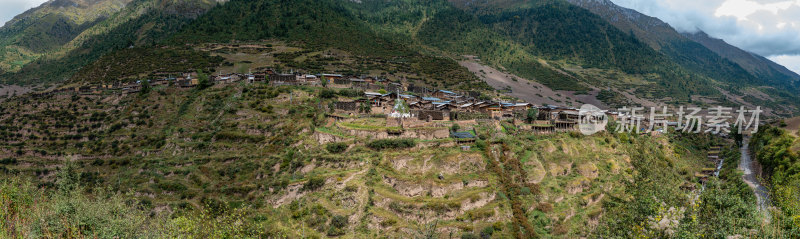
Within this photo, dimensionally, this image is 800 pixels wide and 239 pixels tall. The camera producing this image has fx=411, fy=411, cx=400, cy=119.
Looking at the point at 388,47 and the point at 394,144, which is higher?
the point at 388,47

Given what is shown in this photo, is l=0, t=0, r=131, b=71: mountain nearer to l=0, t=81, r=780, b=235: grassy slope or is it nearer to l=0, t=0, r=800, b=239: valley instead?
l=0, t=0, r=800, b=239: valley

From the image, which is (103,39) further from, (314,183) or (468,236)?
(468,236)

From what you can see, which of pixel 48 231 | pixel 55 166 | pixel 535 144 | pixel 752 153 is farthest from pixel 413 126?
→ pixel 752 153

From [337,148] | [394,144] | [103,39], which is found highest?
[103,39]

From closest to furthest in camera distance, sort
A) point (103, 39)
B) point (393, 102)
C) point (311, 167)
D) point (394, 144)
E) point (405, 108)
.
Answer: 1. point (394, 144)
2. point (311, 167)
3. point (405, 108)
4. point (393, 102)
5. point (103, 39)

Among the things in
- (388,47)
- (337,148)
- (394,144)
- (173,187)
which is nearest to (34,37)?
(388,47)

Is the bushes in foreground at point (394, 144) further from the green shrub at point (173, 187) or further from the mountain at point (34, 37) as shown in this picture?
the mountain at point (34, 37)

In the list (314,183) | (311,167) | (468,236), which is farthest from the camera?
(311,167)

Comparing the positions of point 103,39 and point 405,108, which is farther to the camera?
point 103,39

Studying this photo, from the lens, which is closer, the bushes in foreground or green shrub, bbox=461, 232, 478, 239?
green shrub, bbox=461, 232, 478, 239

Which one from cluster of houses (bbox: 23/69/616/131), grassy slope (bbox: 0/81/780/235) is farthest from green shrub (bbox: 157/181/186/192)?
cluster of houses (bbox: 23/69/616/131)

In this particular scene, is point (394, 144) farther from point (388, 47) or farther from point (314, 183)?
point (388, 47)
